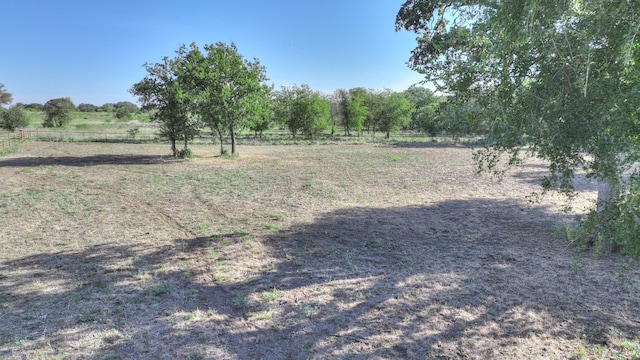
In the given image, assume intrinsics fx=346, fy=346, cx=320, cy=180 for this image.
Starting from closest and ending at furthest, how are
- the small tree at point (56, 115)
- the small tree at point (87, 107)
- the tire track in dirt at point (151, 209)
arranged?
the tire track in dirt at point (151, 209), the small tree at point (56, 115), the small tree at point (87, 107)

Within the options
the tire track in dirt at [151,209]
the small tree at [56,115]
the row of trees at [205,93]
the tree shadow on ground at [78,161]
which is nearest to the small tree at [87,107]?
the small tree at [56,115]

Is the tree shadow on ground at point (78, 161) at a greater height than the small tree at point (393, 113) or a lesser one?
lesser

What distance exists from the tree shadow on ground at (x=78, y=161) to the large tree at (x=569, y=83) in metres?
19.6

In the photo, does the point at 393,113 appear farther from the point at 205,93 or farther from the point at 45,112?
the point at 45,112

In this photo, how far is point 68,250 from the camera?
6.73m

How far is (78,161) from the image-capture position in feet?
65.1

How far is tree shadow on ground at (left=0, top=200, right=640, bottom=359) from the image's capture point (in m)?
3.90

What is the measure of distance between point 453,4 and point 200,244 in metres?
6.19

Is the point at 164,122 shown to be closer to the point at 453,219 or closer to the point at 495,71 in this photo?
the point at 453,219

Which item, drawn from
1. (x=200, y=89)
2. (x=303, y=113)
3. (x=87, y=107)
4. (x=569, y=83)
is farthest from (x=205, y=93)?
(x=87, y=107)

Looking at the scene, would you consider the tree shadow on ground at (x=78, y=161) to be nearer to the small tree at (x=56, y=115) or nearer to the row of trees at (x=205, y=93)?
the row of trees at (x=205, y=93)

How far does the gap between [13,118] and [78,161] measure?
Answer: 2979cm

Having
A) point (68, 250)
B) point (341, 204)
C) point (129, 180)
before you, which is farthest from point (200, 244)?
point (129, 180)

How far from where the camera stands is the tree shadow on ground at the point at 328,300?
3.90 metres
